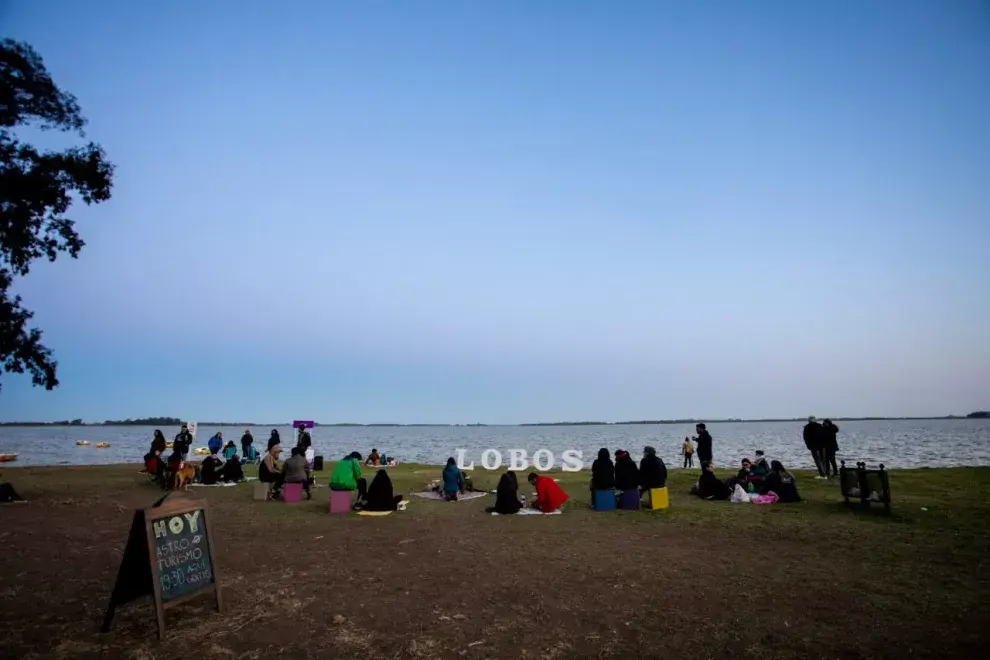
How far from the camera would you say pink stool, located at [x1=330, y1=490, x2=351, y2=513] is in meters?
14.3

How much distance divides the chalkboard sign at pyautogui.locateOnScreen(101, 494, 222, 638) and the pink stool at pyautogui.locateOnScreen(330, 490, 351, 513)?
Result: 7.94 meters

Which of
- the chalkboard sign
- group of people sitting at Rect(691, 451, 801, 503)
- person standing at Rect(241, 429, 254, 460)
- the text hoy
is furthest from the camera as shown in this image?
person standing at Rect(241, 429, 254, 460)

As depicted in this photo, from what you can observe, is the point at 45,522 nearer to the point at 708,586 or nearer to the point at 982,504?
the point at 708,586

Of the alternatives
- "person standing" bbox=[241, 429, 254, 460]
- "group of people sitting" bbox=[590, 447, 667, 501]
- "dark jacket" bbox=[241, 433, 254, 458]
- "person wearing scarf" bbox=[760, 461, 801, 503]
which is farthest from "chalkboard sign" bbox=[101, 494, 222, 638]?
"person standing" bbox=[241, 429, 254, 460]

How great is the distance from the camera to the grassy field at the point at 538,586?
18.2 feet

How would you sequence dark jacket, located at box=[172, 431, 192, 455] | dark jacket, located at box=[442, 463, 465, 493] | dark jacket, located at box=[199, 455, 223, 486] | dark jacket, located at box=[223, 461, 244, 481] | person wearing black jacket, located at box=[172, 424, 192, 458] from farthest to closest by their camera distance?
person wearing black jacket, located at box=[172, 424, 192, 458], dark jacket, located at box=[172, 431, 192, 455], dark jacket, located at box=[223, 461, 244, 481], dark jacket, located at box=[199, 455, 223, 486], dark jacket, located at box=[442, 463, 465, 493]

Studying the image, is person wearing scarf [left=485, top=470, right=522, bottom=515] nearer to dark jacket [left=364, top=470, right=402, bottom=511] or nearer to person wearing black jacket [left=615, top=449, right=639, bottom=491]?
dark jacket [left=364, top=470, right=402, bottom=511]

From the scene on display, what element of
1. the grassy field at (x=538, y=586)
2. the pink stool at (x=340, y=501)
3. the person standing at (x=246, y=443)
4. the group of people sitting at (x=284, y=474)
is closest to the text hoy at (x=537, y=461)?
the group of people sitting at (x=284, y=474)

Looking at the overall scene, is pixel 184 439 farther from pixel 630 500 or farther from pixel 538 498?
pixel 630 500

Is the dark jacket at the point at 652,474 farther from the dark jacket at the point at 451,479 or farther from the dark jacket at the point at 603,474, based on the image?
the dark jacket at the point at 451,479

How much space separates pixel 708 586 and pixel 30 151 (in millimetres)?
17854

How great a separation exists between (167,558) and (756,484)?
14929 mm

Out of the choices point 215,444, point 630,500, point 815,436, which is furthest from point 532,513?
point 215,444

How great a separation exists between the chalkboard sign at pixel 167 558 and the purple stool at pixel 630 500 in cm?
1064
